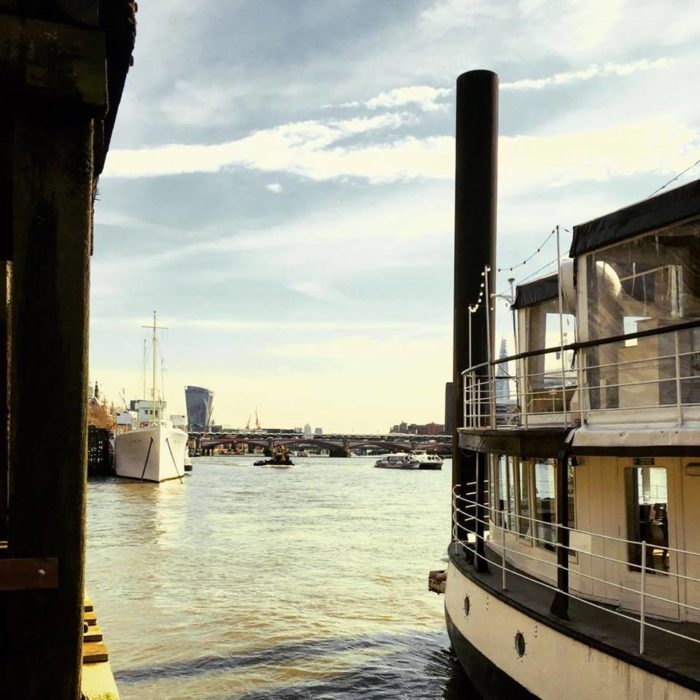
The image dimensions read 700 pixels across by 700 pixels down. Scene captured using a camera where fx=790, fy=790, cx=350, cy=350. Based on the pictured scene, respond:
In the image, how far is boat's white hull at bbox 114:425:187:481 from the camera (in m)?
77.1

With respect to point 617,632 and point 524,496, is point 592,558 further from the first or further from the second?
point 524,496

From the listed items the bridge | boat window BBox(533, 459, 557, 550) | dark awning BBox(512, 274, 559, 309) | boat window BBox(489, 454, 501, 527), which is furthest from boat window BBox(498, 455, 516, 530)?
the bridge

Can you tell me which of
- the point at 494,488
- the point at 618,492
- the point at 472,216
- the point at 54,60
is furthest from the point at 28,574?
the point at 472,216

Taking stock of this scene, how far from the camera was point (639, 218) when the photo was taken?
8.95 metres

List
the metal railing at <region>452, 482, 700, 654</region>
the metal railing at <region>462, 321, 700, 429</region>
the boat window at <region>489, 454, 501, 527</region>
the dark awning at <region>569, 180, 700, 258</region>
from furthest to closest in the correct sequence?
the boat window at <region>489, 454, 501, 527</region>, the dark awning at <region>569, 180, 700, 258</region>, the metal railing at <region>462, 321, 700, 429</region>, the metal railing at <region>452, 482, 700, 654</region>

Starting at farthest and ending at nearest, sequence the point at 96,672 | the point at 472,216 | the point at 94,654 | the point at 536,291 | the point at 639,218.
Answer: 1. the point at 472,216
2. the point at 536,291
3. the point at 639,218
4. the point at 94,654
5. the point at 96,672

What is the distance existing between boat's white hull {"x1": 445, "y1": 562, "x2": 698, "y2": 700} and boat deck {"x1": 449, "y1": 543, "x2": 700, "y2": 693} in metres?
0.07

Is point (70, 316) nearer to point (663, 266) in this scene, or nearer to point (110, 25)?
point (110, 25)

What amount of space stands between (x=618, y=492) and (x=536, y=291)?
542cm

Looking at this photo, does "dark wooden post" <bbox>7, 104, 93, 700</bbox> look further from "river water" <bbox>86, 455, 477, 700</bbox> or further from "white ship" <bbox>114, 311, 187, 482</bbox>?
"white ship" <bbox>114, 311, 187, 482</bbox>

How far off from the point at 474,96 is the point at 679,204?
9232mm

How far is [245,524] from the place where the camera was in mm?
40781

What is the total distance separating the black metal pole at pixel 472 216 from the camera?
15727 millimetres

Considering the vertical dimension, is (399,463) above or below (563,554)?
below
